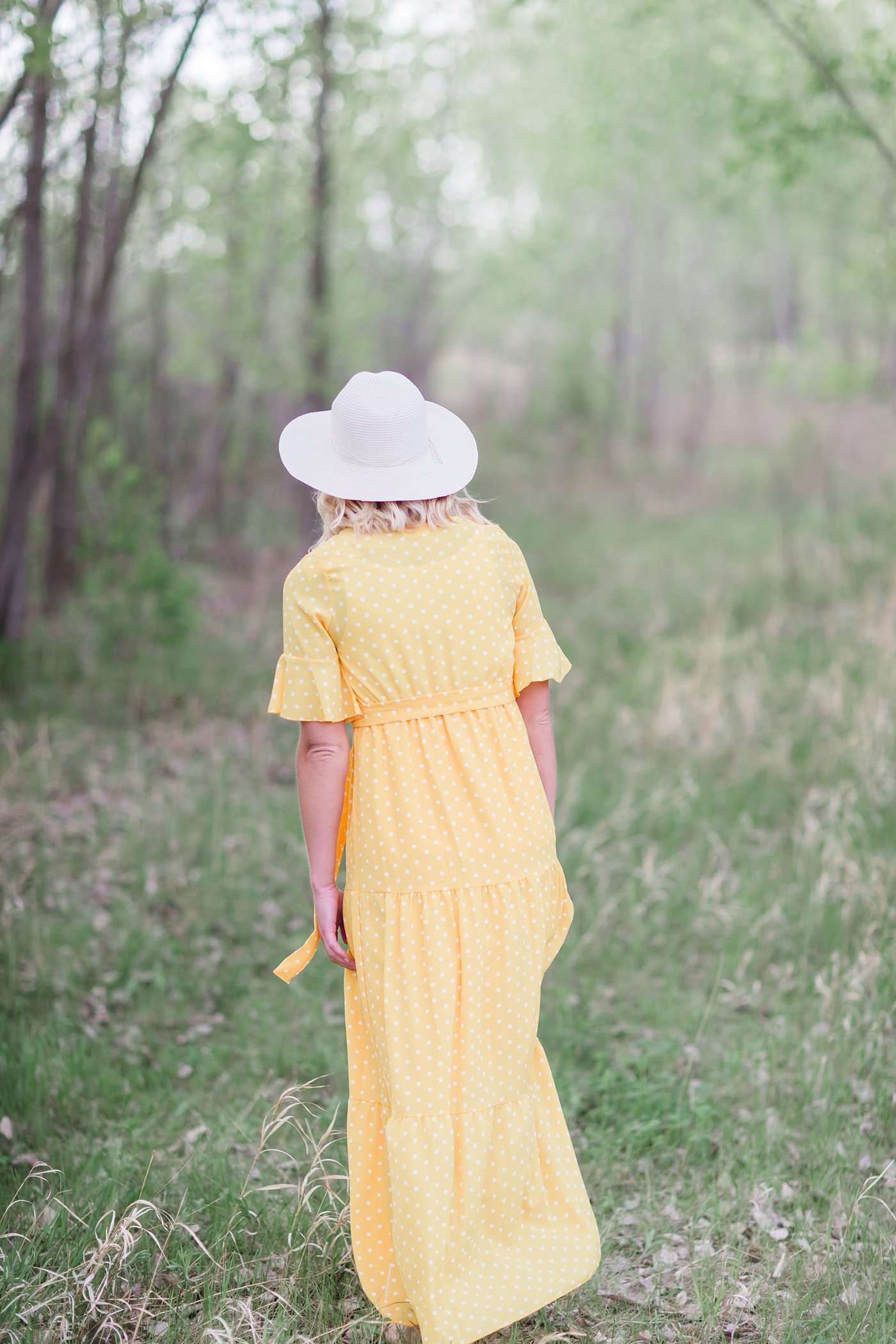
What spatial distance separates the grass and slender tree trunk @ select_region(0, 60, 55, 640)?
555 millimetres

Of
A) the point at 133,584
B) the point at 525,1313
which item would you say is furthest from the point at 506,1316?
the point at 133,584

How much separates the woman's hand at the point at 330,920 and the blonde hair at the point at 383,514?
776mm

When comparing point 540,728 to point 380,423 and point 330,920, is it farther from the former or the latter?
point 380,423

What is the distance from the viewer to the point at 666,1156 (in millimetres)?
3734

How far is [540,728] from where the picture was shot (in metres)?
2.80

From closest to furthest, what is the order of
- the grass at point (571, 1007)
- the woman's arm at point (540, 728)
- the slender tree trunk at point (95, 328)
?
the woman's arm at point (540, 728)
the grass at point (571, 1007)
the slender tree trunk at point (95, 328)

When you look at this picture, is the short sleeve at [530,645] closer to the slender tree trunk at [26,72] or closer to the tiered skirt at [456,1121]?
the tiered skirt at [456,1121]

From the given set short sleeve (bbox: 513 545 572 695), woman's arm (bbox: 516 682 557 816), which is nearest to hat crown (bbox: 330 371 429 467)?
short sleeve (bbox: 513 545 572 695)

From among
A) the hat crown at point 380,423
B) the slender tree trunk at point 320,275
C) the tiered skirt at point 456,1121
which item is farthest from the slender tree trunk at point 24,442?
the tiered skirt at point 456,1121

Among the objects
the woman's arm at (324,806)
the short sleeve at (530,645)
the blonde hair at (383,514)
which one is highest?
the blonde hair at (383,514)

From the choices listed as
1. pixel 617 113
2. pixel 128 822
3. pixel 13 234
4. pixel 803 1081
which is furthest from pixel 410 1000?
pixel 617 113

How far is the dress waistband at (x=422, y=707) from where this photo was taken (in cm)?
257

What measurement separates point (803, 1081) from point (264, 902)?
2.58 meters

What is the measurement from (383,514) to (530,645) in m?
0.45
